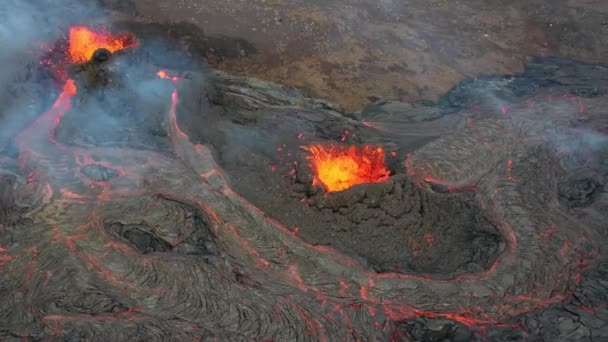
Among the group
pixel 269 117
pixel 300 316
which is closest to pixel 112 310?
pixel 300 316

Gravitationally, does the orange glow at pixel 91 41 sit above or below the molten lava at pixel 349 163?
above

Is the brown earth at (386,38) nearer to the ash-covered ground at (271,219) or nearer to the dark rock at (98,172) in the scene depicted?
the ash-covered ground at (271,219)

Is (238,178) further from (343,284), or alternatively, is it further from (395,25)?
(395,25)

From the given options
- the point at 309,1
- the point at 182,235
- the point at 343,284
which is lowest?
the point at 343,284

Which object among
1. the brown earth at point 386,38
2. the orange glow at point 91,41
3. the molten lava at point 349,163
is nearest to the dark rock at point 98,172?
the molten lava at point 349,163

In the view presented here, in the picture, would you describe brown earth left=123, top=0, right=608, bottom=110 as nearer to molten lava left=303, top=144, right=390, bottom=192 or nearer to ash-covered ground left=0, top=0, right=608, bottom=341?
ash-covered ground left=0, top=0, right=608, bottom=341

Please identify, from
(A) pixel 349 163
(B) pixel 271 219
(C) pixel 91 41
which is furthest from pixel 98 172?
(C) pixel 91 41
